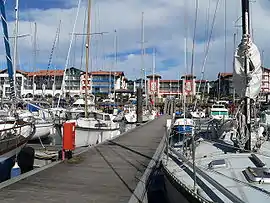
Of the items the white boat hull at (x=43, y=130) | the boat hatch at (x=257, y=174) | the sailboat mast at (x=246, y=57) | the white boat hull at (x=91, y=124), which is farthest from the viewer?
the white boat hull at (x=91, y=124)

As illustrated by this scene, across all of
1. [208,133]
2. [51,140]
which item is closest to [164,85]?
[51,140]

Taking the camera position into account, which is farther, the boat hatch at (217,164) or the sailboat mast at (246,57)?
the sailboat mast at (246,57)

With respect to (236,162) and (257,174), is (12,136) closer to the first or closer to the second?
(236,162)

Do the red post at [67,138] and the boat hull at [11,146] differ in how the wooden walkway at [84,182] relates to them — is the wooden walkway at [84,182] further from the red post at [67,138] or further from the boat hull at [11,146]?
the boat hull at [11,146]

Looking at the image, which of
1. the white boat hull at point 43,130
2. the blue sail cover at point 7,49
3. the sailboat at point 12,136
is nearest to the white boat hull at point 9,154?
the sailboat at point 12,136

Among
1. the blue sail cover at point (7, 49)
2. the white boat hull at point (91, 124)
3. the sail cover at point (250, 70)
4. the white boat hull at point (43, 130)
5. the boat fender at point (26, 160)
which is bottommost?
the boat fender at point (26, 160)

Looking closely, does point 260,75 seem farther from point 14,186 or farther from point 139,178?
point 14,186

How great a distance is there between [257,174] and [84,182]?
3.94 metres

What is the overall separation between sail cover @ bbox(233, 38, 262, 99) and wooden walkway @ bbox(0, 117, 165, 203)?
3.20 metres

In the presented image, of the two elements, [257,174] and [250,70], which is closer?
[257,174]

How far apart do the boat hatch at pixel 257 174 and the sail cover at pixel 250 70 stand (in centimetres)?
221

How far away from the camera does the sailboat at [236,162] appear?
4746mm

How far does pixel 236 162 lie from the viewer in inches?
235

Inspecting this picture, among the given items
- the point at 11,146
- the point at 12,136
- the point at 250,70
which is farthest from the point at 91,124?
the point at 250,70
